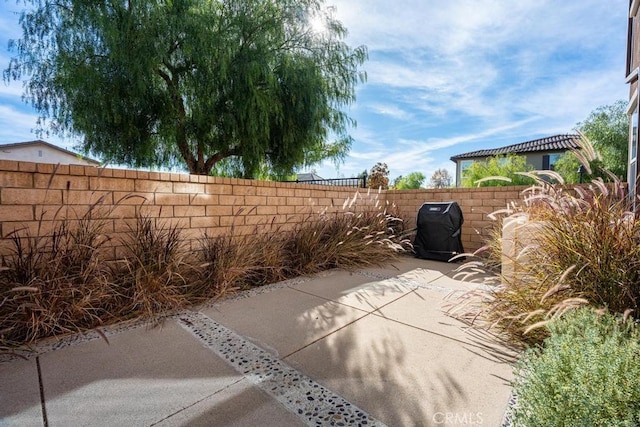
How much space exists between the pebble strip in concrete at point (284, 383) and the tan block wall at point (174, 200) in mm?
1339

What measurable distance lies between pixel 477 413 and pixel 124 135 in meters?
7.21

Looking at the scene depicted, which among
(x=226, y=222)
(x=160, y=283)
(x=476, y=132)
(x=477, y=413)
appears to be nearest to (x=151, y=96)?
(x=226, y=222)

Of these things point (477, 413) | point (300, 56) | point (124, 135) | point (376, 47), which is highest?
point (376, 47)

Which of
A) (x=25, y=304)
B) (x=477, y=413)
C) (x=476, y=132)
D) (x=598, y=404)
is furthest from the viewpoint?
(x=476, y=132)

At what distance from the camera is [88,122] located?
5344 mm

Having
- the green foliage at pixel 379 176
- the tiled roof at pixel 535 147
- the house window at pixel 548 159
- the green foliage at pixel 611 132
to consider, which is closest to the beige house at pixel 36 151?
the green foliage at pixel 379 176

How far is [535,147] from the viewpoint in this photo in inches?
805

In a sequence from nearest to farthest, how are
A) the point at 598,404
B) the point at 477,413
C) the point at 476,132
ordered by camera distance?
the point at 598,404 < the point at 477,413 < the point at 476,132

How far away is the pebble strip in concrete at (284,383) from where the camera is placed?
1.12 metres

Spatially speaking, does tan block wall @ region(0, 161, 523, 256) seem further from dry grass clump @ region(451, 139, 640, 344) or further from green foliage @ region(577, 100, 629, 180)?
green foliage @ region(577, 100, 629, 180)

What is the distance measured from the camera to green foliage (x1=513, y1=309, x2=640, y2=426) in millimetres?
796

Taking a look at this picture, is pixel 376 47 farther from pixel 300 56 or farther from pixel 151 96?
pixel 151 96
